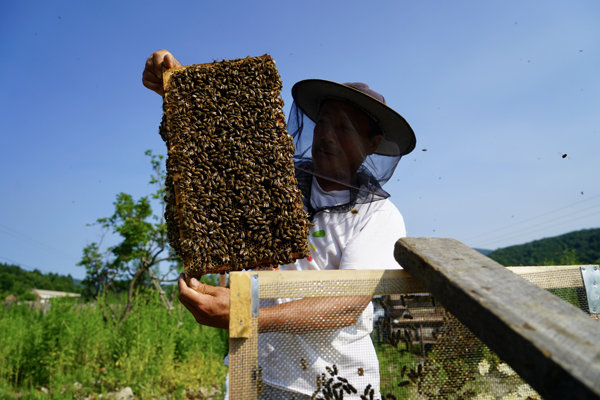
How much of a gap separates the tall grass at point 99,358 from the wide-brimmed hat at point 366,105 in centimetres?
521

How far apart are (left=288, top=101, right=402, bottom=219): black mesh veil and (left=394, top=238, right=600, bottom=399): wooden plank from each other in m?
1.10

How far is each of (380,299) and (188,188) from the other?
1.07m

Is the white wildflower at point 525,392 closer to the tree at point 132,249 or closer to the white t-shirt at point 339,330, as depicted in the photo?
the white t-shirt at point 339,330

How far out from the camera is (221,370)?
23.2 feet

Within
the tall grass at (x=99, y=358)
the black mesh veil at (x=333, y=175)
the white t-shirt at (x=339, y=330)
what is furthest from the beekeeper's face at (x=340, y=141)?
the tall grass at (x=99, y=358)

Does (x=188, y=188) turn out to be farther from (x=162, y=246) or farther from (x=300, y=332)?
(x=162, y=246)

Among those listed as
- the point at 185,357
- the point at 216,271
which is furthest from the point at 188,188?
the point at 185,357

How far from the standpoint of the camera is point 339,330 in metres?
1.67

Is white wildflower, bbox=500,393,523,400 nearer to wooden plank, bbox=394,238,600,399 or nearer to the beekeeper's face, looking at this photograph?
wooden plank, bbox=394,238,600,399

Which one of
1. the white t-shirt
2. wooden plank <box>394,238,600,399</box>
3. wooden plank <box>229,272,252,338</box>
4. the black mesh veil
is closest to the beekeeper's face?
the black mesh veil

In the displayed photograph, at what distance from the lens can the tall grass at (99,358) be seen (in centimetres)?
580

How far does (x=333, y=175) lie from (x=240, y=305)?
140cm

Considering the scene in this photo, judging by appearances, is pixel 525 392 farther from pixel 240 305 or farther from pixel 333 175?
pixel 333 175

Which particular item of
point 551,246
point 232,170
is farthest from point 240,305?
point 551,246
